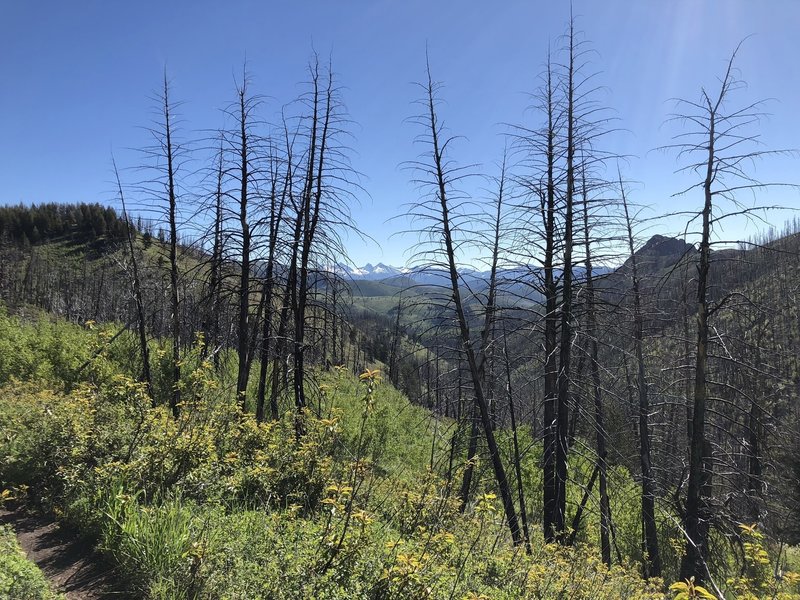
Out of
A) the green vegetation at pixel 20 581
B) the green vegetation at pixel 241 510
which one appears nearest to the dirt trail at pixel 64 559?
the green vegetation at pixel 241 510

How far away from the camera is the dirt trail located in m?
3.67

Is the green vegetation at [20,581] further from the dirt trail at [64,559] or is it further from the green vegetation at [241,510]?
the green vegetation at [241,510]

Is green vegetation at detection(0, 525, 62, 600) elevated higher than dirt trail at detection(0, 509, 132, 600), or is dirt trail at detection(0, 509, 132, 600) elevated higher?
green vegetation at detection(0, 525, 62, 600)

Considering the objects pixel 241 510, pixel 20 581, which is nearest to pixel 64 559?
pixel 20 581

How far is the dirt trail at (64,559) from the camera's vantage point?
3.67 meters

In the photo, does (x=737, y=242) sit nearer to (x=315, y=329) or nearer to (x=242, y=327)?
(x=315, y=329)

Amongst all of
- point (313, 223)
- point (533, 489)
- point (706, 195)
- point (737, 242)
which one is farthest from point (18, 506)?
point (533, 489)

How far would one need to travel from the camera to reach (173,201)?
1054 centimetres

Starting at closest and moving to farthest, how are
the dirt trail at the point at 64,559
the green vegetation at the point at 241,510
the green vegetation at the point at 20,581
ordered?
the green vegetation at the point at 20,581
the green vegetation at the point at 241,510
the dirt trail at the point at 64,559

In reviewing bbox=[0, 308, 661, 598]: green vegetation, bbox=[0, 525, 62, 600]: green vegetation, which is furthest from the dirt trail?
bbox=[0, 525, 62, 600]: green vegetation

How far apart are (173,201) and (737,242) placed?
41.4 ft

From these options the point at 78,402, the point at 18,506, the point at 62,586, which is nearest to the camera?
the point at 62,586

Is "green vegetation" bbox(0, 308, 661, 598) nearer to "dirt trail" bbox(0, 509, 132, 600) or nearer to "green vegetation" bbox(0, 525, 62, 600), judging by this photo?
"dirt trail" bbox(0, 509, 132, 600)

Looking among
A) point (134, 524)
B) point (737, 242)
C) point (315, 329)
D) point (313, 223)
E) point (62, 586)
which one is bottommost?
point (62, 586)
